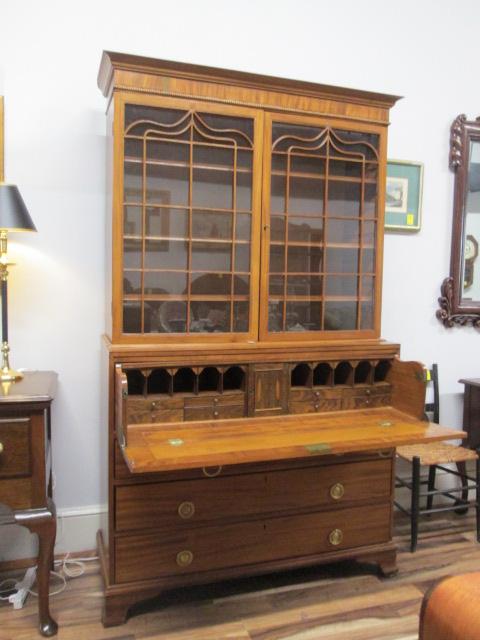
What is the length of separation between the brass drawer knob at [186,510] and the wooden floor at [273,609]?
1.21 ft

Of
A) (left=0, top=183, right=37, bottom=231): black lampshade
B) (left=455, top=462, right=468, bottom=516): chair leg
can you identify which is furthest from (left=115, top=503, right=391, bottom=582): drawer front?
(left=0, top=183, right=37, bottom=231): black lampshade

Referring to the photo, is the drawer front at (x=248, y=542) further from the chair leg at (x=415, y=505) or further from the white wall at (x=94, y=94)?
the white wall at (x=94, y=94)

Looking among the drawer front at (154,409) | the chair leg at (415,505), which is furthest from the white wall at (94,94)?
the chair leg at (415,505)

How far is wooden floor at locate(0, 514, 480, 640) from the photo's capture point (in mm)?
1927

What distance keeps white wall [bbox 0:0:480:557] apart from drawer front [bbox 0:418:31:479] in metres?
0.46

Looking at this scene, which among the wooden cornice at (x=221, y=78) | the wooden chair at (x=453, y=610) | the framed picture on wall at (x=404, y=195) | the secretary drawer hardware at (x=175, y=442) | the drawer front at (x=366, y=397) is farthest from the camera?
the framed picture on wall at (x=404, y=195)

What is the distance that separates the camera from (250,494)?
2084 mm

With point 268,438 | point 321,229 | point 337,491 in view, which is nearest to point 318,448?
A: point 268,438

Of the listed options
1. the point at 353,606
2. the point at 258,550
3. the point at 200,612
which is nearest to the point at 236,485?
the point at 258,550

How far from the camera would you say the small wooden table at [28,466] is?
69.4 inches

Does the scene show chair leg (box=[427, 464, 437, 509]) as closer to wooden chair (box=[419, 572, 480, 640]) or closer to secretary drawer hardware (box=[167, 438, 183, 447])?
wooden chair (box=[419, 572, 480, 640])

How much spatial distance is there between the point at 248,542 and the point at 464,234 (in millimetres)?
1920

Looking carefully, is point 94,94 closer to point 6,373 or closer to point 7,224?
point 7,224

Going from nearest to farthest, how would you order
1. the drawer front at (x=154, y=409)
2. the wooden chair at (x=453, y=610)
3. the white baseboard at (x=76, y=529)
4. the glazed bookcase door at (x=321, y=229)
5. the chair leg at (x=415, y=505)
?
the wooden chair at (x=453, y=610) < the drawer front at (x=154, y=409) < the glazed bookcase door at (x=321, y=229) < the white baseboard at (x=76, y=529) < the chair leg at (x=415, y=505)
